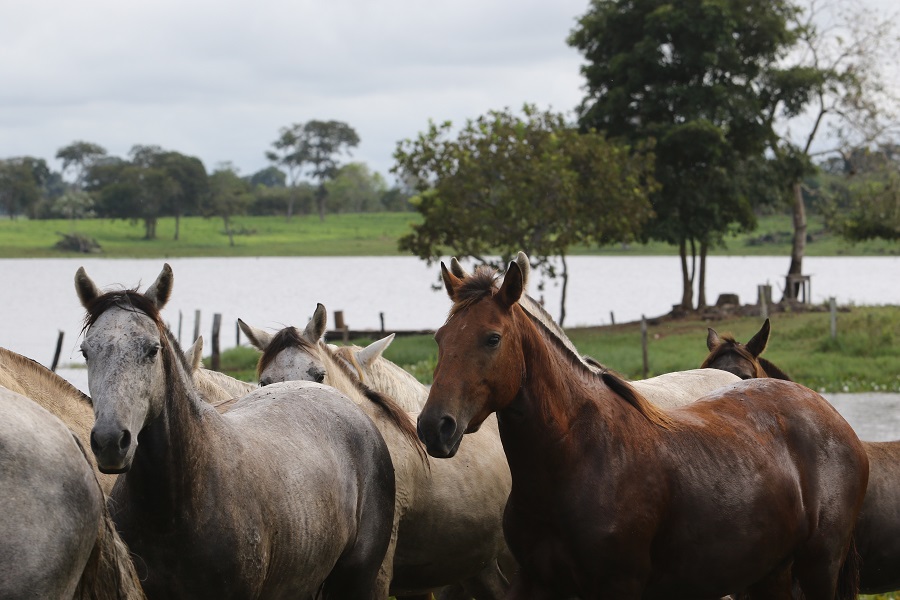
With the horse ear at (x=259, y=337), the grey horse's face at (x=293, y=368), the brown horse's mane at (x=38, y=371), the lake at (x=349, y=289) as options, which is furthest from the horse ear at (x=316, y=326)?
the lake at (x=349, y=289)

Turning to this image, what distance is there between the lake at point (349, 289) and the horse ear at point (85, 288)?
19943 millimetres

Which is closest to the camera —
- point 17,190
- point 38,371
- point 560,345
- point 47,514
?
point 47,514

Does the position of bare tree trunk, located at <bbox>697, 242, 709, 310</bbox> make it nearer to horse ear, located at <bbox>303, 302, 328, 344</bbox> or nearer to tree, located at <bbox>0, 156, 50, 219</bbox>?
horse ear, located at <bbox>303, 302, 328, 344</bbox>

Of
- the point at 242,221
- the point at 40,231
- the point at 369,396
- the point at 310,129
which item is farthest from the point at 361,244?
the point at 369,396

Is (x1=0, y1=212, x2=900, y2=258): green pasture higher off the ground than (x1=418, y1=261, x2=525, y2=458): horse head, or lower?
lower

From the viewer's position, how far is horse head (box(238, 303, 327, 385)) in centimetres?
656

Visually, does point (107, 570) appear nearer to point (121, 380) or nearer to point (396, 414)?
point (121, 380)

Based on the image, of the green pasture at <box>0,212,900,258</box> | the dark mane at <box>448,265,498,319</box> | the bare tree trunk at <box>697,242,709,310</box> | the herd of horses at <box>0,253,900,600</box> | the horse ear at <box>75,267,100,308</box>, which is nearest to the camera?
the herd of horses at <box>0,253,900,600</box>

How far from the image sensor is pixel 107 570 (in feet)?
12.8

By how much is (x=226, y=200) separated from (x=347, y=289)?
123ft

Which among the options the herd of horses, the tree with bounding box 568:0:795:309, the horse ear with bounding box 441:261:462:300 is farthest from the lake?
the horse ear with bounding box 441:261:462:300

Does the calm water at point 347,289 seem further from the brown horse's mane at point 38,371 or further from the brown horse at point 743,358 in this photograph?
the brown horse's mane at point 38,371

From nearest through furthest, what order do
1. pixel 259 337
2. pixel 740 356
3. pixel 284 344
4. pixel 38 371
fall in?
pixel 38 371, pixel 284 344, pixel 259 337, pixel 740 356

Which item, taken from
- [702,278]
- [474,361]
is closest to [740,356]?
[474,361]
